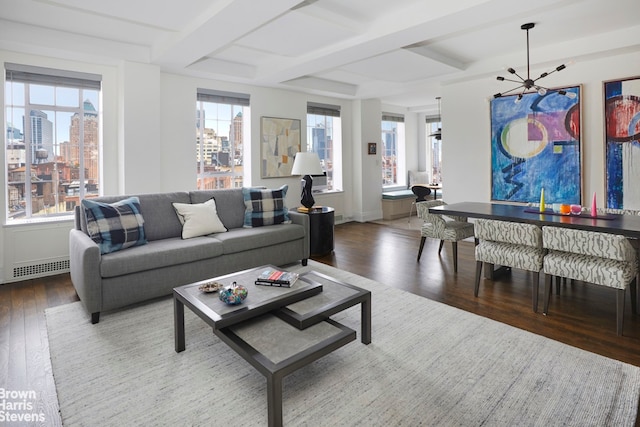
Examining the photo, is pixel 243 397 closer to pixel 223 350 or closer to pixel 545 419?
pixel 223 350

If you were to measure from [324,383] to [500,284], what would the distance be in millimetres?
2506

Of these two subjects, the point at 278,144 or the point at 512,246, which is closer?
the point at 512,246

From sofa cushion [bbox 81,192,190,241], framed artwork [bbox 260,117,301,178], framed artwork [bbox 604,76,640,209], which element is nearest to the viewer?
sofa cushion [bbox 81,192,190,241]

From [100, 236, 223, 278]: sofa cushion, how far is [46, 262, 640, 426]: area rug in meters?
0.48

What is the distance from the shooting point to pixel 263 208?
4.41m

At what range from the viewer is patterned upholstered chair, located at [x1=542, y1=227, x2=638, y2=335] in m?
2.63

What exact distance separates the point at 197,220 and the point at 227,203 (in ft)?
1.81

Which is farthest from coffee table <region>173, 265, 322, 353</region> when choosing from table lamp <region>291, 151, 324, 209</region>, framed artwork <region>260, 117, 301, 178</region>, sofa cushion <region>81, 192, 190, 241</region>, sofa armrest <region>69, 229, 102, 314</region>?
framed artwork <region>260, 117, 301, 178</region>

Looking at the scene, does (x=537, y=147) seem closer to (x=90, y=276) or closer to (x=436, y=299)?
(x=436, y=299)

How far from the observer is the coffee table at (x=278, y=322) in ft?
5.80

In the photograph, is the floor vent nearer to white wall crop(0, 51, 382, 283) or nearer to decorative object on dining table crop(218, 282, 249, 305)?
white wall crop(0, 51, 382, 283)

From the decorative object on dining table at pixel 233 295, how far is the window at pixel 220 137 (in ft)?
12.1

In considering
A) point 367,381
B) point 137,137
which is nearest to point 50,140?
point 137,137

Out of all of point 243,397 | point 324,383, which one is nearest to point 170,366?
point 243,397
